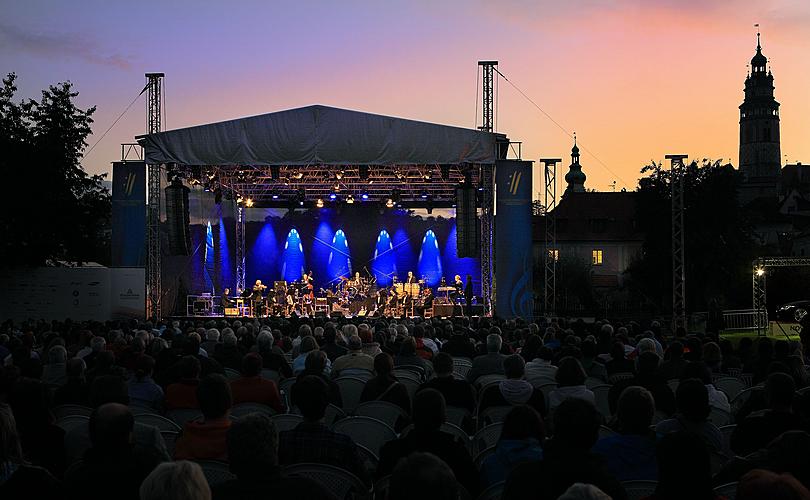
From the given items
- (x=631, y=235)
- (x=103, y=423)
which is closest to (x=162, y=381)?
(x=103, y=423)

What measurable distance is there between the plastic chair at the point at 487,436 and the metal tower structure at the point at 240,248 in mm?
30113

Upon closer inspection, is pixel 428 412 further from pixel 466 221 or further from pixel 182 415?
pixel 466 221

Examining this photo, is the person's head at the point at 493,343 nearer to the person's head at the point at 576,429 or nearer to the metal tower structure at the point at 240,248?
the person's head at the point at 576,429

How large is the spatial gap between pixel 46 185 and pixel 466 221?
41.7 ft

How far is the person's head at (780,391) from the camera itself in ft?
19.0

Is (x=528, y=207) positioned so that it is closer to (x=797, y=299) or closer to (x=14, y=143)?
(x=14, y=143)

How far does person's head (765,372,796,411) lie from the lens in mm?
5797

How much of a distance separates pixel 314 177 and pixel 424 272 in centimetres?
653

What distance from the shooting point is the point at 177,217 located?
27438 millimetres

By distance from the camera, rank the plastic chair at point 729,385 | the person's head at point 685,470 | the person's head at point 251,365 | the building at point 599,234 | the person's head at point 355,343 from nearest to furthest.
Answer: the person's head at point 685,470 → the person's head at point 251,365 → the plastic chair at point 729,385 → the person's head at point 355,343 → the building at point 599,234

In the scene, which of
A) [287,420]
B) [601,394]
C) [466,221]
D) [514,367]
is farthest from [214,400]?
[466,221]

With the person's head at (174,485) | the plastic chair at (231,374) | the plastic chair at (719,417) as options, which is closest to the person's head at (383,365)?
the plastic chair at (231,374)

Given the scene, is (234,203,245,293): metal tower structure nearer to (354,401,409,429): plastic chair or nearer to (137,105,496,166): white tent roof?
(137,105,496,166): white tent roof

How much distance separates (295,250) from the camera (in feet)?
121
